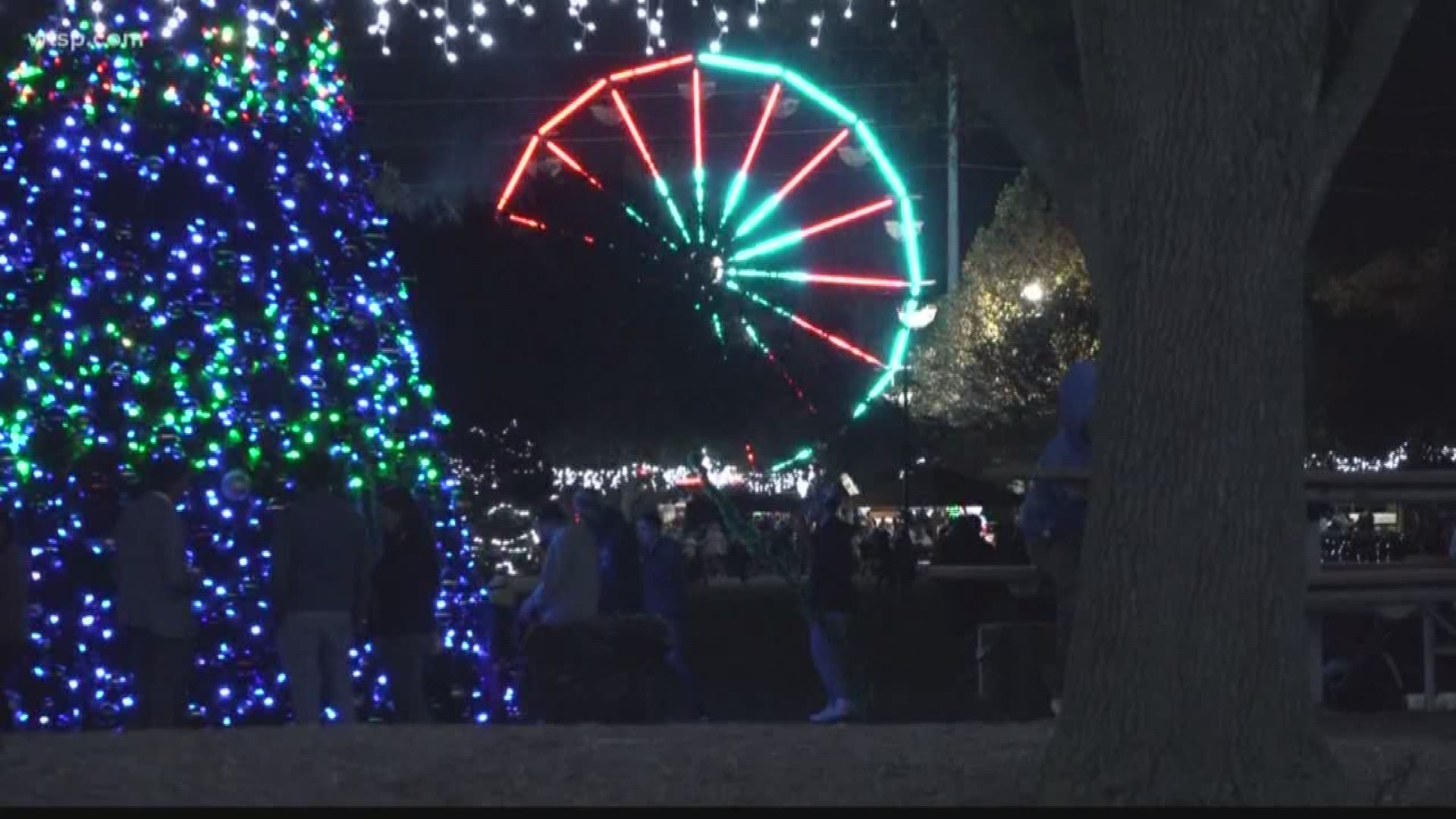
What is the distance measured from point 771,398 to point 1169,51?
1170 inches

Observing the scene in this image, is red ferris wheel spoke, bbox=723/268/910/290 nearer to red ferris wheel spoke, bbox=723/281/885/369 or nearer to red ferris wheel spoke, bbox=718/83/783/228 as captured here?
red ferris wheel spoke, bbox=723/281/885/369

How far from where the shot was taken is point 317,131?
1636 cm

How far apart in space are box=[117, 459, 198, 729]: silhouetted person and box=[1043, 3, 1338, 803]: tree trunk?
6.56 m

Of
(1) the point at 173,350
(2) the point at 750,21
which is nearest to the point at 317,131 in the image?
(1) the point at 173,350

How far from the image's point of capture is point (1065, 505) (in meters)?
11.8

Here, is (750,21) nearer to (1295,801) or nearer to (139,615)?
(139,615)

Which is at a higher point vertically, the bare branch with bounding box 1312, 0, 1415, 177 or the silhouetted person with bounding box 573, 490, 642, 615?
the bare branch with bounding box 1312, 0, 1415, 177

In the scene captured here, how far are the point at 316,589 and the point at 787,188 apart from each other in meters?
19.5

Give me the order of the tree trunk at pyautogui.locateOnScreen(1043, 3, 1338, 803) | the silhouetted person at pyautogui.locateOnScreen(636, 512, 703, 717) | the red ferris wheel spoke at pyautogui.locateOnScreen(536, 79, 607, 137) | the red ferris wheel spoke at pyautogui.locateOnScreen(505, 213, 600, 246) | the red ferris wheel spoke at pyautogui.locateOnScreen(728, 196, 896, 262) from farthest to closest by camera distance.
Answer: the red ferris wheel spoke at pyautogui.locateOnScreen(728, 196, 896, 262) < the red ferris wheel spoke at pyautogui.locateOnScreen(505, 213, 600, 246) < the red ferris wheel spoke at pyautogui.locateOnScreen(536, 79, 607, 137) < the silhouetted person at pyautogui.locateOnScreen(636, 512, 703, 717) < the tree trunk at pyautogui.locateOnScreen(1043, 3, 1338, 803)

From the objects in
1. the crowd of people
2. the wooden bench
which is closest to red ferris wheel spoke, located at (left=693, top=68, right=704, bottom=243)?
the wooden bench

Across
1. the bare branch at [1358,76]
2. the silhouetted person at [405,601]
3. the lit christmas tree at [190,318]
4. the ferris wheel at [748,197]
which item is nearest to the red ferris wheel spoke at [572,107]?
the ferris wheel at [748,197]

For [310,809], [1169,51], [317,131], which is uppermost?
[317,131]

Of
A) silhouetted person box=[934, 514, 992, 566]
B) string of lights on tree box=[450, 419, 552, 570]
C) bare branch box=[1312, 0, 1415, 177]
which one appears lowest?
silhouetted person box=[934, 514, 992, 566]

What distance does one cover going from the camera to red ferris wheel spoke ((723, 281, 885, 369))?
31578mm
